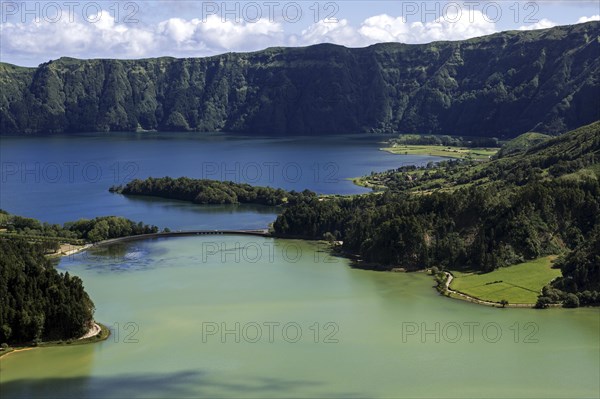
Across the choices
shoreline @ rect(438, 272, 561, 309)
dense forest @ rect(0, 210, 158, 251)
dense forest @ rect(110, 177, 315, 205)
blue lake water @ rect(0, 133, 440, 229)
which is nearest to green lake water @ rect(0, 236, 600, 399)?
shoreline @ rect(438, 272, 561, 309)

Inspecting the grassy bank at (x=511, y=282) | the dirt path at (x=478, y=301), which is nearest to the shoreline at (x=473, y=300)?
the dirt path at (x=478, y=301)

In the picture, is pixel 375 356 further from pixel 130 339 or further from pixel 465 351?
pixel 130 339

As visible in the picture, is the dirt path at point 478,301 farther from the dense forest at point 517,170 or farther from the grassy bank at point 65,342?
the grassy bank at point 65,342

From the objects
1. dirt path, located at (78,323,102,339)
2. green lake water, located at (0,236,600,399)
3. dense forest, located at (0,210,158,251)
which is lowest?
green lake water, located at (0,236,600,399)

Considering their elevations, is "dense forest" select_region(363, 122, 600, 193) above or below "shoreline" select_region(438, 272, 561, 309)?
above

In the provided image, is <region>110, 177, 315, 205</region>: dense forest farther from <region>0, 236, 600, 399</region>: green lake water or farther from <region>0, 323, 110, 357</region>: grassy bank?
<region>0, 323, 110, 357</region>: grassy bank
